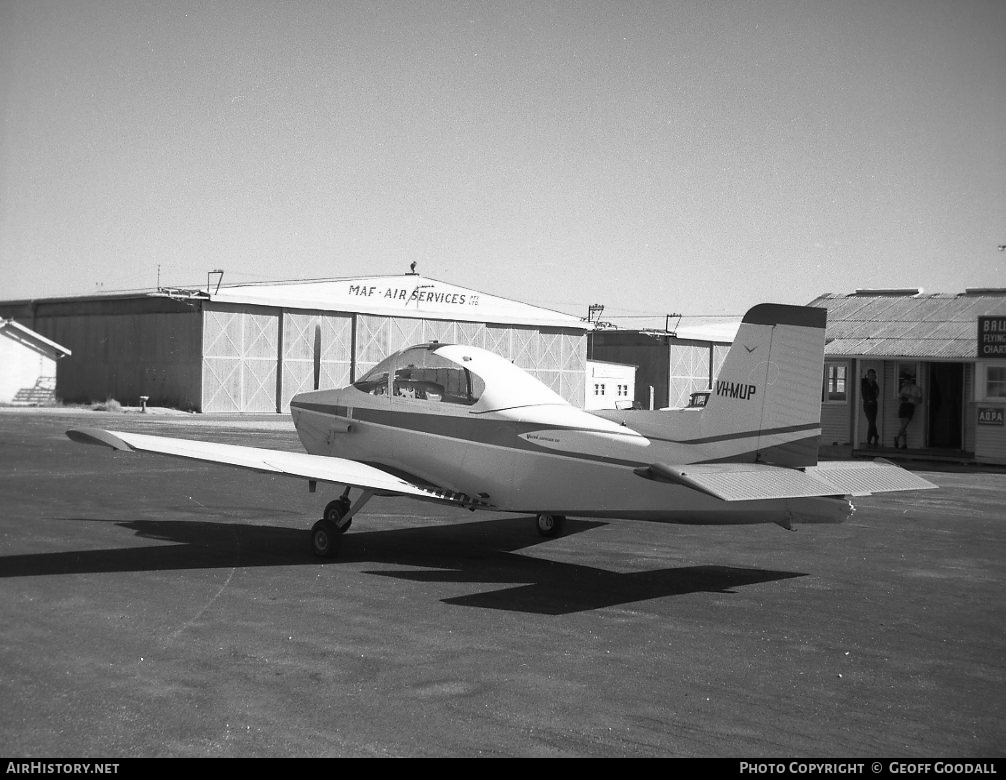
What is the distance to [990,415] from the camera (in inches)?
983

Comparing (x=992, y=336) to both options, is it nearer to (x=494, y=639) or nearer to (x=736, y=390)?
(x=736, y=390)

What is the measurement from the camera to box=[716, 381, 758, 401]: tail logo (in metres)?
9.85

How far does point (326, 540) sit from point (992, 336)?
19691 millimetres

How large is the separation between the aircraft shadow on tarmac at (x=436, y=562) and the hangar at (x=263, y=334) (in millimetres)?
34746

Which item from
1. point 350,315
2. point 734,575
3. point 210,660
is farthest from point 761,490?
point 350,315

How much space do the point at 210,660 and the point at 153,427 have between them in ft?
96.0

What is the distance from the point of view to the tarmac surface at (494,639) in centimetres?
541

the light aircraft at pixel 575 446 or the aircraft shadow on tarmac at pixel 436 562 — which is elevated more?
the light aircraft at pixel 575 446

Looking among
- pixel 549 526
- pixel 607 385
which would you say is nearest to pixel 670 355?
pixel 607 385

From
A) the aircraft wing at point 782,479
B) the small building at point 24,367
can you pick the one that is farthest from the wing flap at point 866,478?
the small building at point 24,367

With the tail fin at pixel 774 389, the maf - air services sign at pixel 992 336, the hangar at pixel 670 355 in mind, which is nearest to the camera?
the tail fin at pixel 774 389

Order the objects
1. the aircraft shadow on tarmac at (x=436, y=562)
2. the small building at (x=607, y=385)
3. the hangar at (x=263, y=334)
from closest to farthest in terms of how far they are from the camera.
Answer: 1. the aircraft shadow on tarmac at (x=436, y=562)
2. the hangar at (x=263, y=334)
3. the small building at (x=607, y=385)

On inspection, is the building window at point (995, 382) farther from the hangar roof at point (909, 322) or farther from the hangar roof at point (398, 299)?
the hangar roof at point (398, 299)

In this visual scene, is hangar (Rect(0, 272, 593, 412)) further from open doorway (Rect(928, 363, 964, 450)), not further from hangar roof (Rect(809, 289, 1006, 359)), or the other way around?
open doorway (Rect(928, 363, 964, 450))
